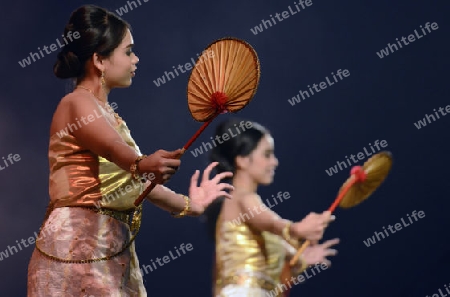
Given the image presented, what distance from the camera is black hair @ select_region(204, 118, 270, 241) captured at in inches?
110

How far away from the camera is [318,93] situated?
13.0ft

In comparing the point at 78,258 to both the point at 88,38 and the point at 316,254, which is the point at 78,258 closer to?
the point at 88,38

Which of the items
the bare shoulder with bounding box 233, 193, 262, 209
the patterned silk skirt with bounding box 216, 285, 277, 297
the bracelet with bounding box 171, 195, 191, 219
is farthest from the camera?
the bare shoulder with bounding box 233, 193, 262, 209

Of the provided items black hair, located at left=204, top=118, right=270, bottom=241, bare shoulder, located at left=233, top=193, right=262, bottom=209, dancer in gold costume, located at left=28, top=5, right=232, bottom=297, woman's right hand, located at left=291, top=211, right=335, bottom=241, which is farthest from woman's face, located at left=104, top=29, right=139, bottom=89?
black hair, located at left=204, top=118, right=270, bottom=241

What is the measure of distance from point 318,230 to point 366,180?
0.46 m

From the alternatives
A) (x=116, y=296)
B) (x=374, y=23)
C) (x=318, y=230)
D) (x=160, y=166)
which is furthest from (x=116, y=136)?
(x=374, y=23)

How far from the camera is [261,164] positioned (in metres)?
2.76

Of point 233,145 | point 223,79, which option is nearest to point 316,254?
point 233,145

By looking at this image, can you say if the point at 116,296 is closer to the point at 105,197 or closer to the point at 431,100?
the point at 105,197

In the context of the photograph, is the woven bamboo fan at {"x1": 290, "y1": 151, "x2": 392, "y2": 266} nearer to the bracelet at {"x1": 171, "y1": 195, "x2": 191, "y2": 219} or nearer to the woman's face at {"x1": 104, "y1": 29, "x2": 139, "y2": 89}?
the bracelet at {"x1": 171, "y1": 195, "x2": 191, "y2": 219}

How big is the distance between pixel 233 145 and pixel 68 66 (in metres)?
1.34

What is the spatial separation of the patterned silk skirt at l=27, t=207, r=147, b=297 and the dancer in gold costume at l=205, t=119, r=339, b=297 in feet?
3.41

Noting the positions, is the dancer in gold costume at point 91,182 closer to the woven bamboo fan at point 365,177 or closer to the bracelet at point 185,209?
the bracelet at point 185,209

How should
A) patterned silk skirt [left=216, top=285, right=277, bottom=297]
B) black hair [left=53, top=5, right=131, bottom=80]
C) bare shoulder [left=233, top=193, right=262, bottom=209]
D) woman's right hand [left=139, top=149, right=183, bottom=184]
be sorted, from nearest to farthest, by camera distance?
woman's right hand [left=139, top=149, right=183, bottom=184] → black hair [left=53, top=5, right=131, bottom=80] → patterned silk skirt [left=216, top=285, right=277, bottom=297] → bare shoulder [left=233, top=193, right=262, bottom=209]
